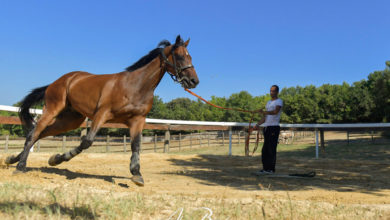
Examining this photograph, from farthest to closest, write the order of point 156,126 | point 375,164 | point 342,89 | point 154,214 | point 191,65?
point 342,89, point 156,126, point 375,164, point 191,65, point 154,214

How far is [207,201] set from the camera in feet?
9.58

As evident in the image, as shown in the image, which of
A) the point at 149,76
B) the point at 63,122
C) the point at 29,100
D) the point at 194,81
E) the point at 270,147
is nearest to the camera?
the point at 194,81

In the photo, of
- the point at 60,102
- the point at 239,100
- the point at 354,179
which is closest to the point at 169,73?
the point at 60,102

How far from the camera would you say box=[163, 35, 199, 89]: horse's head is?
162 inches

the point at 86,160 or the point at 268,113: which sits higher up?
the point at 268,113

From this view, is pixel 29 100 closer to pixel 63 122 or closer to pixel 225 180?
pixel 63 122

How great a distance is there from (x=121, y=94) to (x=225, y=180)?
2.43m

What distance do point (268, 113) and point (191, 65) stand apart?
2.32 meters

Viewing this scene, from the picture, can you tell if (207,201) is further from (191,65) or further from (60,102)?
(60,102)

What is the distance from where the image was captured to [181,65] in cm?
418

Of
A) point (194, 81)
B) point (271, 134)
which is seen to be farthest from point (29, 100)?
point (271, 134)

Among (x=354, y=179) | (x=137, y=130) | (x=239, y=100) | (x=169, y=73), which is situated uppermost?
(x=239, y=100)

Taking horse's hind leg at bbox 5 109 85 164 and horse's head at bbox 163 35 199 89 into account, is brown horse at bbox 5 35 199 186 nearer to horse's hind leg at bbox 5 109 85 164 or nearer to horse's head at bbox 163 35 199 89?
horse's head at bbox 163 35 199 89

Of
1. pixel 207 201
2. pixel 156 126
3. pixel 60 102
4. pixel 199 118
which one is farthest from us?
Result: pixel 199 118
